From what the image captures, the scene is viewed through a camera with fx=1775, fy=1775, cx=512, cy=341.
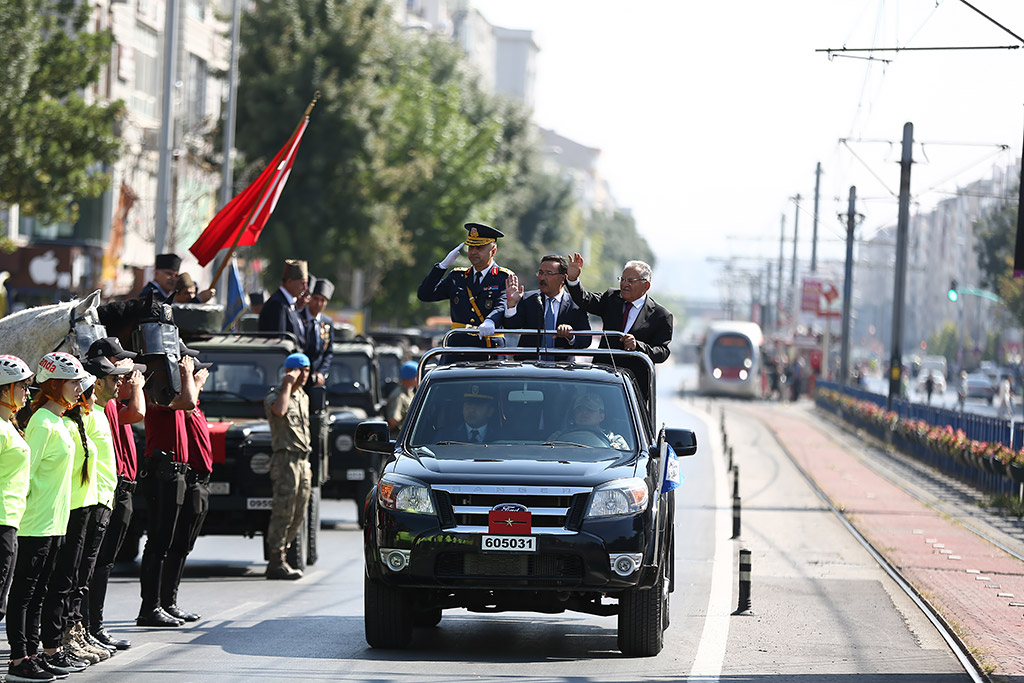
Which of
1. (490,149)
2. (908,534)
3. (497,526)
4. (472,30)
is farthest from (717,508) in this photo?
(472,30)

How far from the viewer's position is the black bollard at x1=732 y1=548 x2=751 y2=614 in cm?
1278

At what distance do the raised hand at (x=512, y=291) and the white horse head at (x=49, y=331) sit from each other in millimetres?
2789

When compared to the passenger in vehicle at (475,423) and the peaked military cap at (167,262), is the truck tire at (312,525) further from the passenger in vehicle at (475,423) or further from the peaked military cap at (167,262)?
the passenger in vehicle at (475,423)

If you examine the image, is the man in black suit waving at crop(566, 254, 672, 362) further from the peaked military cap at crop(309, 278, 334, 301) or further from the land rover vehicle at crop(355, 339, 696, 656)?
the peaked military cap at crop(309, 278, 334, 301)

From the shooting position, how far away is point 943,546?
18.7 meters

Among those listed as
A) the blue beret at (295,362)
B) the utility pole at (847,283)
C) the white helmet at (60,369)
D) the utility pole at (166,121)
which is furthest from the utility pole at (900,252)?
the white helmet at (60,369)

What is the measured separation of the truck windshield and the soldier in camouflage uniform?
3826mm

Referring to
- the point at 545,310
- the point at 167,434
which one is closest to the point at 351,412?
the point at 545,310

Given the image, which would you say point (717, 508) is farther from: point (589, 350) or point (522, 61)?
point (522, 61)

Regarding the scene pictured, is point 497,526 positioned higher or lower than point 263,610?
higher

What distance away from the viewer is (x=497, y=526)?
9906 mm

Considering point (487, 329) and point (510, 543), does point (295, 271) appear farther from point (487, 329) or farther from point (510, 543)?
point (510, 543)

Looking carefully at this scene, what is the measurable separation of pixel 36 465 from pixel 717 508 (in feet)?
50.3

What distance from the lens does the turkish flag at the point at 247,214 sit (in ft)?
59.4
